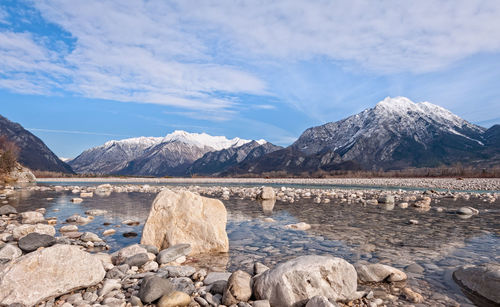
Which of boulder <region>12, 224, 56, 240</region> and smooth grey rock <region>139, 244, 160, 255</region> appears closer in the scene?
smooth grey rock <region>139, 244, 160, 255</region>

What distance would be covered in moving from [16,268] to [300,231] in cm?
985

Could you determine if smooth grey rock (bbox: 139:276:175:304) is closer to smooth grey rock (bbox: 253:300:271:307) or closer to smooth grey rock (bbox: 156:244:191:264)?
smooth grey rock (bbox: 253:300:271:307)

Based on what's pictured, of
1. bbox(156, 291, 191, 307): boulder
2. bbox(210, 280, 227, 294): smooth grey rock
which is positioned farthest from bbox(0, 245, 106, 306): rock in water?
bbox(210, 280, 227, 294): smooth grey rock

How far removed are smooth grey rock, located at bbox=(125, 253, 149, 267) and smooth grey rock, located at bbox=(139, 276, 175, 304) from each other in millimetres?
1907

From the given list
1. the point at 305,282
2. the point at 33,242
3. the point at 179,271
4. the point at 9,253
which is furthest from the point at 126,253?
the point at 305,282

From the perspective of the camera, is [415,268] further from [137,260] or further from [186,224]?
[137,260]

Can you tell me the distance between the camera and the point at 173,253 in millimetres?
8047

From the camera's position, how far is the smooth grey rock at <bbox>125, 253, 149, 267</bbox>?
7.37m

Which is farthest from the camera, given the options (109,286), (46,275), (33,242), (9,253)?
(33,242)

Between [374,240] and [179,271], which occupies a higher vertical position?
[179,271]

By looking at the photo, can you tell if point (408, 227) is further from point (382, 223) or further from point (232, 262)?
point (232, 262)

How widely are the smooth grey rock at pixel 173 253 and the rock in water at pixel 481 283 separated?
710 centimetres

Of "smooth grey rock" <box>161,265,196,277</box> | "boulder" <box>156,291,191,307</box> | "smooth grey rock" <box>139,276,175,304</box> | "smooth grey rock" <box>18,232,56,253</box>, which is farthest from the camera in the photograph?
"smooth grey rock" <box>18,232,56,253</box>

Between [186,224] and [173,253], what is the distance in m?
1.55
